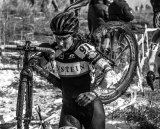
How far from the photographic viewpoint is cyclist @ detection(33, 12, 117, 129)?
9.71 feet

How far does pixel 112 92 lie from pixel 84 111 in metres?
2.40

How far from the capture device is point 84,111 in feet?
10.1

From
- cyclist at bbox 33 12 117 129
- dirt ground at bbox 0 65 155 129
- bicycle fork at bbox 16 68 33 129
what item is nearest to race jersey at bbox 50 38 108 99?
cyclist at bbox 33 12 117 129

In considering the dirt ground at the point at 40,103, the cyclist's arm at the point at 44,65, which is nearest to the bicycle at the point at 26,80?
the cyclist's arm at the point at 44,65

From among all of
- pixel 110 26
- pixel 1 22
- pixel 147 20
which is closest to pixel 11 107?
pixel 110 26

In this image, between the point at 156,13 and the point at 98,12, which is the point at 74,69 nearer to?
the point at 156,13

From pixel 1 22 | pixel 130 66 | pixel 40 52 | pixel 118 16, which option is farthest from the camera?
pixel 1 22

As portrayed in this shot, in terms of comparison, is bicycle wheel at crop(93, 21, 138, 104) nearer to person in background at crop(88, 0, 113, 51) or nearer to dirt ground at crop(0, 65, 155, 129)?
dirt ground at crop(0, 65, 155, 129)

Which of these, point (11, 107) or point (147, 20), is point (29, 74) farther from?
point (147, 20)

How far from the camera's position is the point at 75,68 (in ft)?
10.0

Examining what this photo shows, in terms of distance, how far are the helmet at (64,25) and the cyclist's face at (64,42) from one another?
45 millimetres

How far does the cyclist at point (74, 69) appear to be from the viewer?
2961 mm

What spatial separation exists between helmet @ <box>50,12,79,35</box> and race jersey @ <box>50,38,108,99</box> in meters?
0.15

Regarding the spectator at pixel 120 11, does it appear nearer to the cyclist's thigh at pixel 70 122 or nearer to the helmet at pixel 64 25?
the helmet at pixel 64 25
